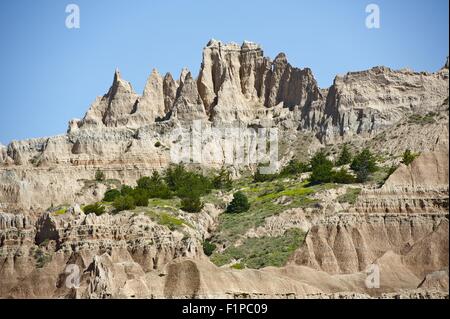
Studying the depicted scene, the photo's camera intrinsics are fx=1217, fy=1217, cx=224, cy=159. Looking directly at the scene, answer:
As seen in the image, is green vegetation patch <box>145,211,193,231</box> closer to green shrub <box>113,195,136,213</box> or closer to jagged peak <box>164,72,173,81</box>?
green shrub <box>113,195,136,213</box>

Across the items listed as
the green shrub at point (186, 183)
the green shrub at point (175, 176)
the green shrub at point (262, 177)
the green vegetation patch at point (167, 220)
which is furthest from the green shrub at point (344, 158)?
the green vegetation patch at point (167, 220)

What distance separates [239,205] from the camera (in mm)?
115062

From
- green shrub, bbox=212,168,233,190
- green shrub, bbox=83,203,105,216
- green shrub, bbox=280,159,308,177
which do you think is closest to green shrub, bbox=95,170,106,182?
green shrub, bbox=212,168,233,190

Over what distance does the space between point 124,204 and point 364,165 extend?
24.8 meters

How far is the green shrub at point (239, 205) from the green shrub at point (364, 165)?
10.9 metres

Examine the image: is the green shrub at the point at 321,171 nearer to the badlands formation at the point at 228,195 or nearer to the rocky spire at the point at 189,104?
the badlands formation at the point at 228,195

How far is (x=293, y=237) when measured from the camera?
101875 millimetres

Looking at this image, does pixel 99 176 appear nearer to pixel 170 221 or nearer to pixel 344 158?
pixel 344 158

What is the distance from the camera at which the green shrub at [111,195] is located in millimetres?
118706

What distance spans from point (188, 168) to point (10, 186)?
28.0 metres

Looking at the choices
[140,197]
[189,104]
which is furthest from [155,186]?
[189,104]
